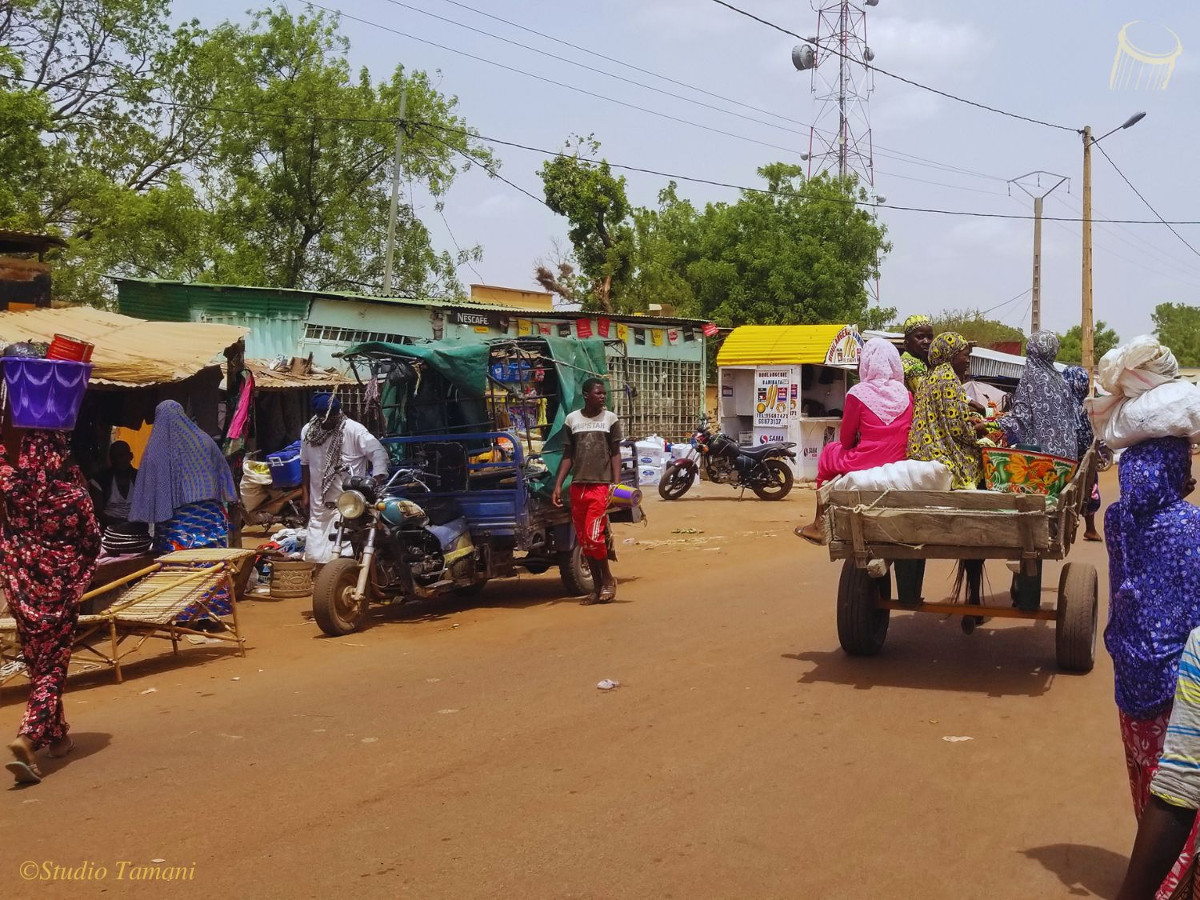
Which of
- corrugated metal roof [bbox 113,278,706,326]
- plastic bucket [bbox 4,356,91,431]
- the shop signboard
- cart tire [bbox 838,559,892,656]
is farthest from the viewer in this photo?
the shop signboard

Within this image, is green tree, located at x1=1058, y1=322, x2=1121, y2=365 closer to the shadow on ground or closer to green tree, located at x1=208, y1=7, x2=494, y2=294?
green tree, located at x1=208, y1=7, x2=494, y2=294

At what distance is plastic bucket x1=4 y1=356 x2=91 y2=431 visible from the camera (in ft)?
19.3

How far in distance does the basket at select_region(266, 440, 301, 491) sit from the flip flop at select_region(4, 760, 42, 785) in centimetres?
1019

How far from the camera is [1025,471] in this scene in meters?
7.34

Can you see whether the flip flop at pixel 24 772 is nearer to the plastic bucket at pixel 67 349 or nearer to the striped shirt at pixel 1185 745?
the plastic bucket at pixel 67 349

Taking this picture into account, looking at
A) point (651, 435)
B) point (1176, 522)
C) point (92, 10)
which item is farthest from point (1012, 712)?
point (92, 10)

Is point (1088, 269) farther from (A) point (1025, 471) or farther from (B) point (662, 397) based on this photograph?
(A) point (1025, 471)

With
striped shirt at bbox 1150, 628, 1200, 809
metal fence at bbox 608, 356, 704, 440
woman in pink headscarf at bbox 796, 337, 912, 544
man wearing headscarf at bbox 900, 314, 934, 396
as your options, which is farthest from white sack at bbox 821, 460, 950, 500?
metal fence at bbox 608, 356, 704, 440

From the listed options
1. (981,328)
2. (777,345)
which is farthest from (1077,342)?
(777,345)

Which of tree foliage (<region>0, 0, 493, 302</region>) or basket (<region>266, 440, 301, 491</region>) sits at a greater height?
tree foliage (<region>0, 0, 493, 302</region>)

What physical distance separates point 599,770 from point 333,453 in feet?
19.9

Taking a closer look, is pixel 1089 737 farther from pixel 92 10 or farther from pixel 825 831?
pixel 92 10

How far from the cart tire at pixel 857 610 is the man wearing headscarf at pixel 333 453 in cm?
470

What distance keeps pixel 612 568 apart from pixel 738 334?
1391 centimetres
